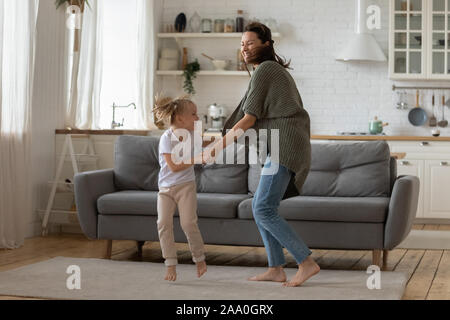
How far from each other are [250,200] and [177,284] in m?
0.87

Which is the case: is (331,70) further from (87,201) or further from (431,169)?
(87,201)

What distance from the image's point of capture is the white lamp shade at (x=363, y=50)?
7.30 metres

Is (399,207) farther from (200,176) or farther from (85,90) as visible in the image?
(85,90)

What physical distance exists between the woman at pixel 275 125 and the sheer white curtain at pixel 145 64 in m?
3.66

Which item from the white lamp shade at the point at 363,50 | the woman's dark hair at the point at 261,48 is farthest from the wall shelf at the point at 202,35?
the woman's dark hair at the point at 261,48

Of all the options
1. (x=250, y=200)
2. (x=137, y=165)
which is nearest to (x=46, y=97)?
(x=137, y=165)

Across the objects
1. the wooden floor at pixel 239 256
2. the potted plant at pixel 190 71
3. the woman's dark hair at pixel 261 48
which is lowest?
the wooden floor at pixel 239 256

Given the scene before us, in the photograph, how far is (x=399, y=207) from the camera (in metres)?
4.05

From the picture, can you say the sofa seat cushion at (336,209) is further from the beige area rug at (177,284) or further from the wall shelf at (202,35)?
the wall shelf at (202,35)

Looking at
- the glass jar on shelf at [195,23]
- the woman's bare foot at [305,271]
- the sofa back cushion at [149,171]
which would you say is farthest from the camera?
the glass jar on shelf at [195,23]

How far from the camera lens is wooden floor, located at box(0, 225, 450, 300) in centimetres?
Result: 427

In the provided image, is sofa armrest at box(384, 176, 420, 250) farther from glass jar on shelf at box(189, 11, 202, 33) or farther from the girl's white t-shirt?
glass jar on shelf at box(189, 11, 202, 33)
